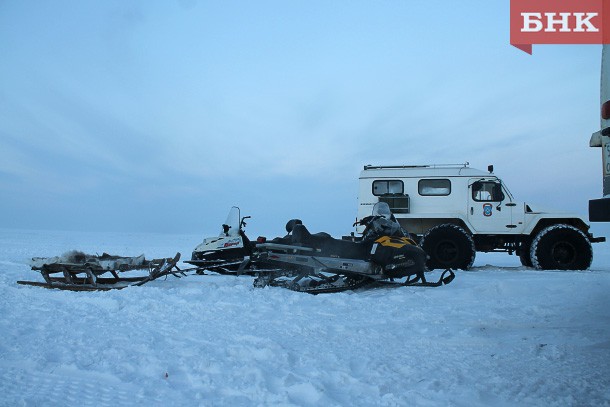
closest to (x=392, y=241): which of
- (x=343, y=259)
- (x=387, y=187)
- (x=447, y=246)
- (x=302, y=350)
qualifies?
(x=343, y=259)

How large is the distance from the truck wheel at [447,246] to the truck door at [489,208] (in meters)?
0.83

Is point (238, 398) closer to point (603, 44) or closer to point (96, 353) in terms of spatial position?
point (96, 353)

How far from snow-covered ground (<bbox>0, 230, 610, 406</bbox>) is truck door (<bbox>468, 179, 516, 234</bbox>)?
5009mm

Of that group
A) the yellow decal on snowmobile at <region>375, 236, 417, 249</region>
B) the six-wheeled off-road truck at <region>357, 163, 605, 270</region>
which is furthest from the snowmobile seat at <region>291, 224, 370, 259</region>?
the six-wheeled off-road truck at <region>357, 163, 605, 270</region>

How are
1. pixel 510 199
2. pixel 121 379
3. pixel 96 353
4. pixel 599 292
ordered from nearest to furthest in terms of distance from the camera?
pixel 121 379
pixel 96 353
pixel 599 292
pixel 510 199

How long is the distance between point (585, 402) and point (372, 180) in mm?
9188

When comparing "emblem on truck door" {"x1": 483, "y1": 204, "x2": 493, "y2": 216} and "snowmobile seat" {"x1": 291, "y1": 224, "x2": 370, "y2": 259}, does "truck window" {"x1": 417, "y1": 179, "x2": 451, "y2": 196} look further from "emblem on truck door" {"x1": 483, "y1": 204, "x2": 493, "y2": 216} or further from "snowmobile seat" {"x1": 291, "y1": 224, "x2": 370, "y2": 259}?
"snowmobile seat" {"x1": 291, "y1": 224, "x2": 370, "y2": 259}

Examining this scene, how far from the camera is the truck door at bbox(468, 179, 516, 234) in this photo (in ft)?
35.7

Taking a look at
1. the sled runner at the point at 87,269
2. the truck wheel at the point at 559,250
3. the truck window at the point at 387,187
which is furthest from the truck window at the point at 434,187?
the sled runner at the point at 87,269

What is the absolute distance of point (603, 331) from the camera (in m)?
4.04

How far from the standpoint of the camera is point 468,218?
1097 centimetres

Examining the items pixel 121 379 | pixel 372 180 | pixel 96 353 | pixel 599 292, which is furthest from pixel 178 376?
pixel 372 180

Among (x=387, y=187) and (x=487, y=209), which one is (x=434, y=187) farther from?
(x=487, y=209)

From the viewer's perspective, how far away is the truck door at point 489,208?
1087cm
